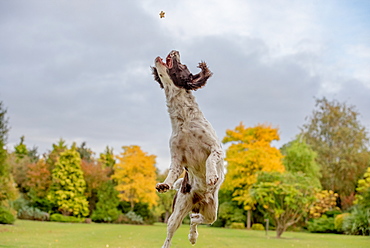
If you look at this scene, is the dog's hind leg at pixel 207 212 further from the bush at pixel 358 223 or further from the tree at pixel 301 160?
the tree at pixel 301 160

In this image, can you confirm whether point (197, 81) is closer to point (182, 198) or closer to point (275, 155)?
point (182, 198)

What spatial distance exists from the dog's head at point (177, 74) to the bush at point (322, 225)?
1149 inches

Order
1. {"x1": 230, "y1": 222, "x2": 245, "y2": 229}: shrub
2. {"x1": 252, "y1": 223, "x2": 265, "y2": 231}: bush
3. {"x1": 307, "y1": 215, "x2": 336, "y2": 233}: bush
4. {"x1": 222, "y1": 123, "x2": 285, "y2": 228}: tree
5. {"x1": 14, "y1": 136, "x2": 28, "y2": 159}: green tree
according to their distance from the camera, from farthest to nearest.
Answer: {"x1": 14, "y1": 136, "x2": 28, "y2": 159}: green tree, {"x1": 230, "y1": 222, "x2": 245, "y2": 229}: shrub, {"x1": 252, "y1": 223, "x2": 265, "y2": 231}: bush, {"x1": 307, "y1": 215, "x2": 336, "y2": 233}: bush, {"x1": 222, "y1": 123, "x2": 285, "y2": 228}: tree

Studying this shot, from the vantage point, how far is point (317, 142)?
140ft

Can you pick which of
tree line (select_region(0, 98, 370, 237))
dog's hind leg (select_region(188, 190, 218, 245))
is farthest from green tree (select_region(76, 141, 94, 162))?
dog's hind leg (select_region(188, 190, 218, 245))

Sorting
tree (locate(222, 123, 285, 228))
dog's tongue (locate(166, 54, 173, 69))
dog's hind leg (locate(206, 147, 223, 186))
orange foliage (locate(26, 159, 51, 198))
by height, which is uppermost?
tree (locate(222, 123, 285, 228))

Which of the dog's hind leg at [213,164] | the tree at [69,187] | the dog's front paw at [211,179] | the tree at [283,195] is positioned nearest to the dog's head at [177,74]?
the dog's hind leg at [213,164]

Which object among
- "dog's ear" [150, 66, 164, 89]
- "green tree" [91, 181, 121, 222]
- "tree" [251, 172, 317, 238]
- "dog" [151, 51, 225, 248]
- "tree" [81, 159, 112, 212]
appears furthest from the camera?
"tree" [81, 159, 112, 212]

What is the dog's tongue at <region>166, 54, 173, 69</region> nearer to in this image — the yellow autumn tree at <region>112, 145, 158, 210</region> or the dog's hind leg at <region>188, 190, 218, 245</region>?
the dog's hind leg at <region>188, 190, 218, 245</region>

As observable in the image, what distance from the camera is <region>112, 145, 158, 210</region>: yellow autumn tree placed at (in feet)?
105

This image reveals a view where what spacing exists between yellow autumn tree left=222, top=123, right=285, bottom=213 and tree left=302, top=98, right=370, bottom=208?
936 cm

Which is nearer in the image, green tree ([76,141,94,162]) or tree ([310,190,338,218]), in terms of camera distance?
tree ([310,190,338,218])

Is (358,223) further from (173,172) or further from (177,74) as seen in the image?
(177,74)

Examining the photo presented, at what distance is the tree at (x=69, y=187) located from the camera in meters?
31.5
